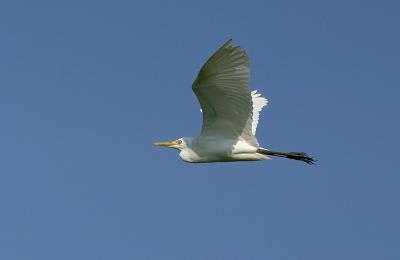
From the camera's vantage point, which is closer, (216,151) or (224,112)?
(224,112)

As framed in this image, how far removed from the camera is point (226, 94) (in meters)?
16.3

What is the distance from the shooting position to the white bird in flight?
15.3 metres

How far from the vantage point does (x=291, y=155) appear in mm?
18297

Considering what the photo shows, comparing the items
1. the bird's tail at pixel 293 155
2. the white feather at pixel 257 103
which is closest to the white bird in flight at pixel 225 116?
the bird's tail at pixel 293 155

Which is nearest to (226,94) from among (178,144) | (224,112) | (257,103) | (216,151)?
(224,112)

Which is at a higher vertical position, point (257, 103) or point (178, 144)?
point (257, 103)

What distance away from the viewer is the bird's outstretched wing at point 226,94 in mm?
15160

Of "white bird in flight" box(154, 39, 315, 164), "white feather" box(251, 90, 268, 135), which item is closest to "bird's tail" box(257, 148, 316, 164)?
"white bird in flight" box(154, 39, 315, 164)

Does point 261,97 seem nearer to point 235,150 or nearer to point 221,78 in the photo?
point 235,150

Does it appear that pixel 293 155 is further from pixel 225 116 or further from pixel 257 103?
pixel 257 103

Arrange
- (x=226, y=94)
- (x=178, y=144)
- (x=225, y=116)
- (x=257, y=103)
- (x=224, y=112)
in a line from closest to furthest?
(x=226, y=94), (x=224, y=112), (x=225, y=116), (x=178, y=144), (x=257, y=103)

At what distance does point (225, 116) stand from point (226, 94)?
1.02 meters

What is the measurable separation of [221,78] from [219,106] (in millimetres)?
1250

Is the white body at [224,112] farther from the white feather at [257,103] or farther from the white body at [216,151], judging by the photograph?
the white feather at [257,103]
